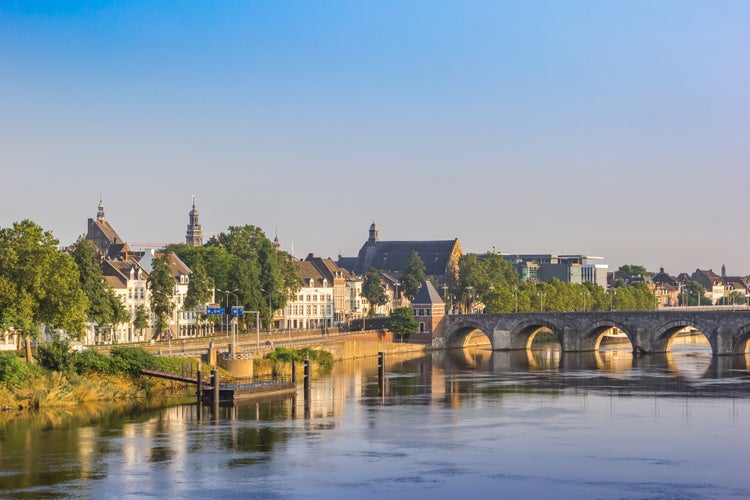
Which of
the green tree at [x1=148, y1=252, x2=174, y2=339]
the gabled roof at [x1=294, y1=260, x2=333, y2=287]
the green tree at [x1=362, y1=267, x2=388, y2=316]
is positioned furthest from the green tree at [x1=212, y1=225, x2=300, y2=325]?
the green tree at [x1=362, y1=267, x2=388, y2=316]

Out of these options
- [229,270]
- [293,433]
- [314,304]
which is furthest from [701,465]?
[314,304]

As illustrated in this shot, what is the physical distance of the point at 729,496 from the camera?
53.2 m

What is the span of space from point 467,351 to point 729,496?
98.4 metres

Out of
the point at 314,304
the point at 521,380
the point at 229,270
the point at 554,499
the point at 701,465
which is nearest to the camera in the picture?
the point at 554,499

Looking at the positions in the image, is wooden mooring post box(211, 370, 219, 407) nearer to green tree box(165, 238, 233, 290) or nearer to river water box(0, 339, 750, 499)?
river water box(0, 339, 750, 499)

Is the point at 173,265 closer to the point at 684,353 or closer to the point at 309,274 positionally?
the point at 309,274

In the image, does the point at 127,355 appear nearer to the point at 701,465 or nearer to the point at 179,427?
the point at 179,427

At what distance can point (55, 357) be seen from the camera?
267 ft

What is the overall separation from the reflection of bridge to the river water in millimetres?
37689

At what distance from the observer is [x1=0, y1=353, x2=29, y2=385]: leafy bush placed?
75688mm

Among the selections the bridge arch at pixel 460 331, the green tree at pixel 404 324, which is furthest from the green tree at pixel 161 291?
the bridge arch at pixel 460 331

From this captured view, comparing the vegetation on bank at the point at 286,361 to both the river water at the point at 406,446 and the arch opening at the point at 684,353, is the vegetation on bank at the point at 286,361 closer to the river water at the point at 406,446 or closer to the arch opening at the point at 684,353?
the river water at the point at 406,446

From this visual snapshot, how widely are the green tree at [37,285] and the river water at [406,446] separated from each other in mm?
10116

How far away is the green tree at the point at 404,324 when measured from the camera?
152000mm
